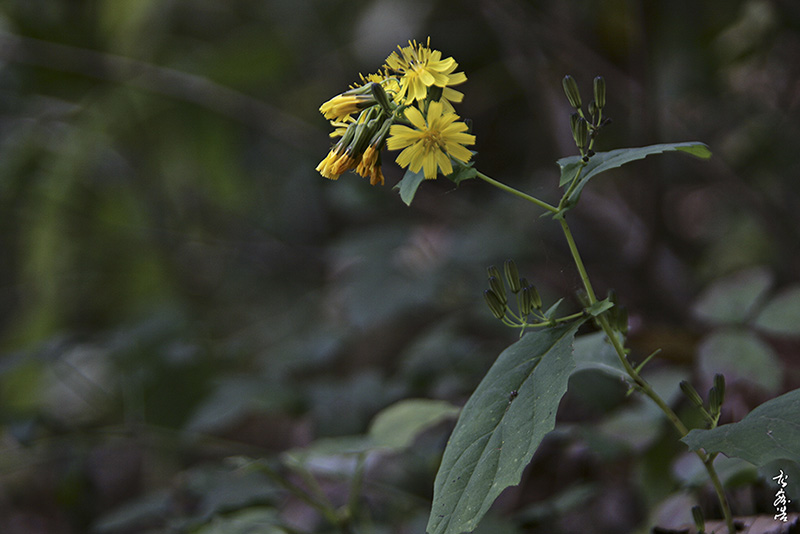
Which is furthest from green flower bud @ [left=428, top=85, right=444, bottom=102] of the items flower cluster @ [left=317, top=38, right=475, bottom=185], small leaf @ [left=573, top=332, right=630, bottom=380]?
small leaf @ [left=573, top=332, right=630, bottom=380]

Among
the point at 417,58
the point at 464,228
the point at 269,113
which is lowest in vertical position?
the point at 417,58

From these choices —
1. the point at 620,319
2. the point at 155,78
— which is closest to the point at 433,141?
the point at 620,319

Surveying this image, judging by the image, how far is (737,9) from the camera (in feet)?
6.20

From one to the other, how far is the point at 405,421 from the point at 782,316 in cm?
71

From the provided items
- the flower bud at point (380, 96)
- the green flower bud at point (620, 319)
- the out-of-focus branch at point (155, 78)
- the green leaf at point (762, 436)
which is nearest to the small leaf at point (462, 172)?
the flower bud at point (380, 96)

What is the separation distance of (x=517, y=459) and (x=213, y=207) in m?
2.83

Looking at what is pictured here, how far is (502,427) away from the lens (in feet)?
2.06

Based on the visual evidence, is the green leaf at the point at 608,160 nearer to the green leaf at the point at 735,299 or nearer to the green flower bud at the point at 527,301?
the green flower bud at the point at 527,301

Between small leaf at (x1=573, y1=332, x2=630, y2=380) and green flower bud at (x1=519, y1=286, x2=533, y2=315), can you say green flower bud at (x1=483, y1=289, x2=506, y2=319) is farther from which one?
small leaf at (x1=573, y1=332, x2=630, y2=380)

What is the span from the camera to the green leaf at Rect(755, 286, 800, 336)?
1.04 meters

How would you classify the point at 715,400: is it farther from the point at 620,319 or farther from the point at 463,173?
the point at 463,173

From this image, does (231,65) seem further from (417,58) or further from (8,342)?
(417,58)

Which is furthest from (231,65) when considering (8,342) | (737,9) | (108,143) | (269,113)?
(737,9)

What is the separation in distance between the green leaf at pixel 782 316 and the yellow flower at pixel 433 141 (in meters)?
0.74
